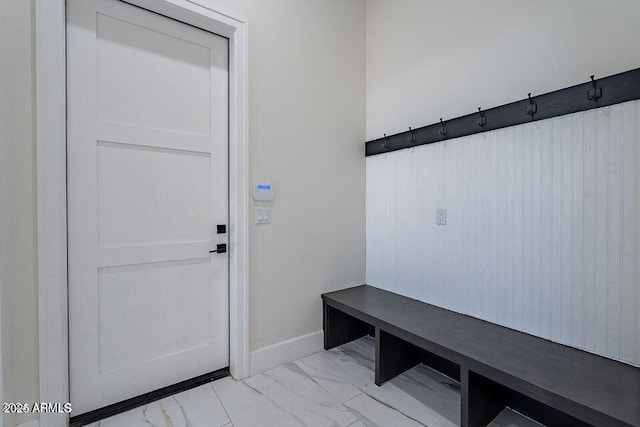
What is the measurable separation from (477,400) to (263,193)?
67.8 inches

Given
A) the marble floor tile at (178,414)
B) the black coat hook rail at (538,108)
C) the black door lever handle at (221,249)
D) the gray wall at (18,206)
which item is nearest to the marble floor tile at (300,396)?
the marble floor tile at (178,414)

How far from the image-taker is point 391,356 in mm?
1969

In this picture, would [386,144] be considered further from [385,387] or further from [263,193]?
[385,387]

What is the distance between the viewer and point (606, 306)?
4.70 ft

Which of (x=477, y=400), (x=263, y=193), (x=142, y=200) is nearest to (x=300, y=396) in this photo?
(x=477, y=400)

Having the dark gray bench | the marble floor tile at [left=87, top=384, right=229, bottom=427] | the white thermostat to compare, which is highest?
the white thermostat

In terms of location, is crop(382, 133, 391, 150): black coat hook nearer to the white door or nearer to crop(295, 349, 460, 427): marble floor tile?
the white door

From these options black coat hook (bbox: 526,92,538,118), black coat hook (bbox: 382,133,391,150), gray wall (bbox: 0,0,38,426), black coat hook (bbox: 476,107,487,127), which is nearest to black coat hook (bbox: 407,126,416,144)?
black coat hook (bbox: 382,133,391,150)

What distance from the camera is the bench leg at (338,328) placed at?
239 cm

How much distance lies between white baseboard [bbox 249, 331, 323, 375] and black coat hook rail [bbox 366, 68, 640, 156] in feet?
5.62

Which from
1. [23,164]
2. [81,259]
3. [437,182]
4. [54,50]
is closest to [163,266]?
[81,259]

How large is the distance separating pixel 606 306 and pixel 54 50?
2.98m

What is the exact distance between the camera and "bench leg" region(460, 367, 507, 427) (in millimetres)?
1459

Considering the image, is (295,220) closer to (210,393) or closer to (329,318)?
(329,318)
